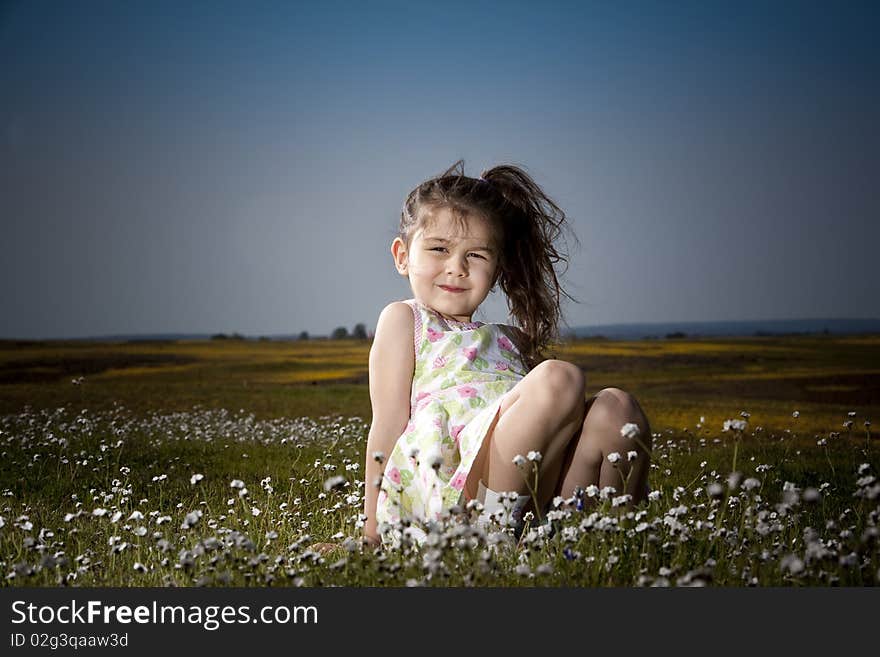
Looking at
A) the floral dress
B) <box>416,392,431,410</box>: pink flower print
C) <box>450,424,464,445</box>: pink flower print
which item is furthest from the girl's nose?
<box>450,424,464,445</box>: pink flower print

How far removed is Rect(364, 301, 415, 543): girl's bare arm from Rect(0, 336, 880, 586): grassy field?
0.24 m

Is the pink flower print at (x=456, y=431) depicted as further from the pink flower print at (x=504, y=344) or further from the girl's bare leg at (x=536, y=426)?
the pink flower print at (x=504, y=344)

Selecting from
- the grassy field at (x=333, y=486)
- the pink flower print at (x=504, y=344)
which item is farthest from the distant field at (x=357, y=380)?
the pink flower print at (x=504, y=344)

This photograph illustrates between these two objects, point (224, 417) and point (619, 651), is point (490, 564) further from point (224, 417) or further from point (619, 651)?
point (224, 417)

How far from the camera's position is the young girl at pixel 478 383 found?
3373 mm

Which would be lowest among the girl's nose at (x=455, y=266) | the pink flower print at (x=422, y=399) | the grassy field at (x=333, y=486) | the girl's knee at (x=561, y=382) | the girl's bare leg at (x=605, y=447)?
the grassy field at (x=333, y=486)

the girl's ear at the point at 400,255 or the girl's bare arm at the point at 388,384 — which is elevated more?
the girl's ear at the point at 400,255

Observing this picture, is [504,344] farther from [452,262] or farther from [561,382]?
[561,382]

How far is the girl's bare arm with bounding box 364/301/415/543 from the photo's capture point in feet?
12.5

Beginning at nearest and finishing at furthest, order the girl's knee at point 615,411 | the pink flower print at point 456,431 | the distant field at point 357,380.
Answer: the girl's knee at point 615,411, the pink flower print at point 456,431, the distant field at point 357,380

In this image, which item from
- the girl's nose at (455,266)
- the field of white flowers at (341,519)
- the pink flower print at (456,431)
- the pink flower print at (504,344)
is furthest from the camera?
the pink flower print at (504,344)

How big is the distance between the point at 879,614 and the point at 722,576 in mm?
502

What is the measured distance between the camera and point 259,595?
272 cm

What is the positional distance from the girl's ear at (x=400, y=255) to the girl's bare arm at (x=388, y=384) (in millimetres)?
202
